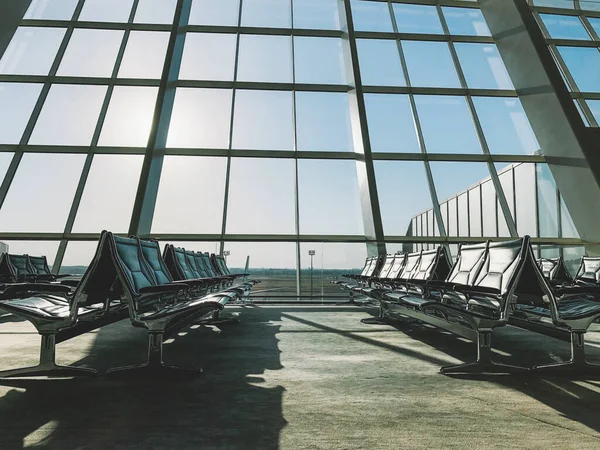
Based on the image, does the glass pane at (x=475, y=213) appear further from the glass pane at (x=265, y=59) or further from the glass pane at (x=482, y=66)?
the glass pane at (x=265, y=59)

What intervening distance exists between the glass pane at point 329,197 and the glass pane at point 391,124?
766 mm

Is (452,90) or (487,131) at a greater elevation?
(452,90)

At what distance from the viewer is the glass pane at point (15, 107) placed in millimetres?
8367

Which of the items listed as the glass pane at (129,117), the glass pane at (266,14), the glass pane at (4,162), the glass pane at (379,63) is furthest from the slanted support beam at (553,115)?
the glass pane at (4,162)

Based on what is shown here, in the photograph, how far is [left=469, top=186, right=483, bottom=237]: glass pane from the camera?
8812 millimetres

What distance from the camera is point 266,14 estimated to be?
35.3 feet

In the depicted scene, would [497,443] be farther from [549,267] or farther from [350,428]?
[549,267]

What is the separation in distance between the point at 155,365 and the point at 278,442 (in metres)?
1.31

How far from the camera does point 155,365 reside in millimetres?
2588

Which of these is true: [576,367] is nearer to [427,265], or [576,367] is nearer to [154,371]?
[427,265]

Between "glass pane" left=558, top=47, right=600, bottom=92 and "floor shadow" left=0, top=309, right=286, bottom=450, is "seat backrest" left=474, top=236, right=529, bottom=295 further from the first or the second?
"glass pane" left=558, top=47, right=600, bottom=92

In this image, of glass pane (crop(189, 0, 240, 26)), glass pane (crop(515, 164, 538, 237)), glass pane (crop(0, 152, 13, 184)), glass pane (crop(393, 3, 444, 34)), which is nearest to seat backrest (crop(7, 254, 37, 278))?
glass pane (crop(0, 152, 13, 184))

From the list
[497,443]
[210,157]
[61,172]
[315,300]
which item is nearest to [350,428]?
[497,443]

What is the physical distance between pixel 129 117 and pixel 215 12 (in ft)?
12.9
